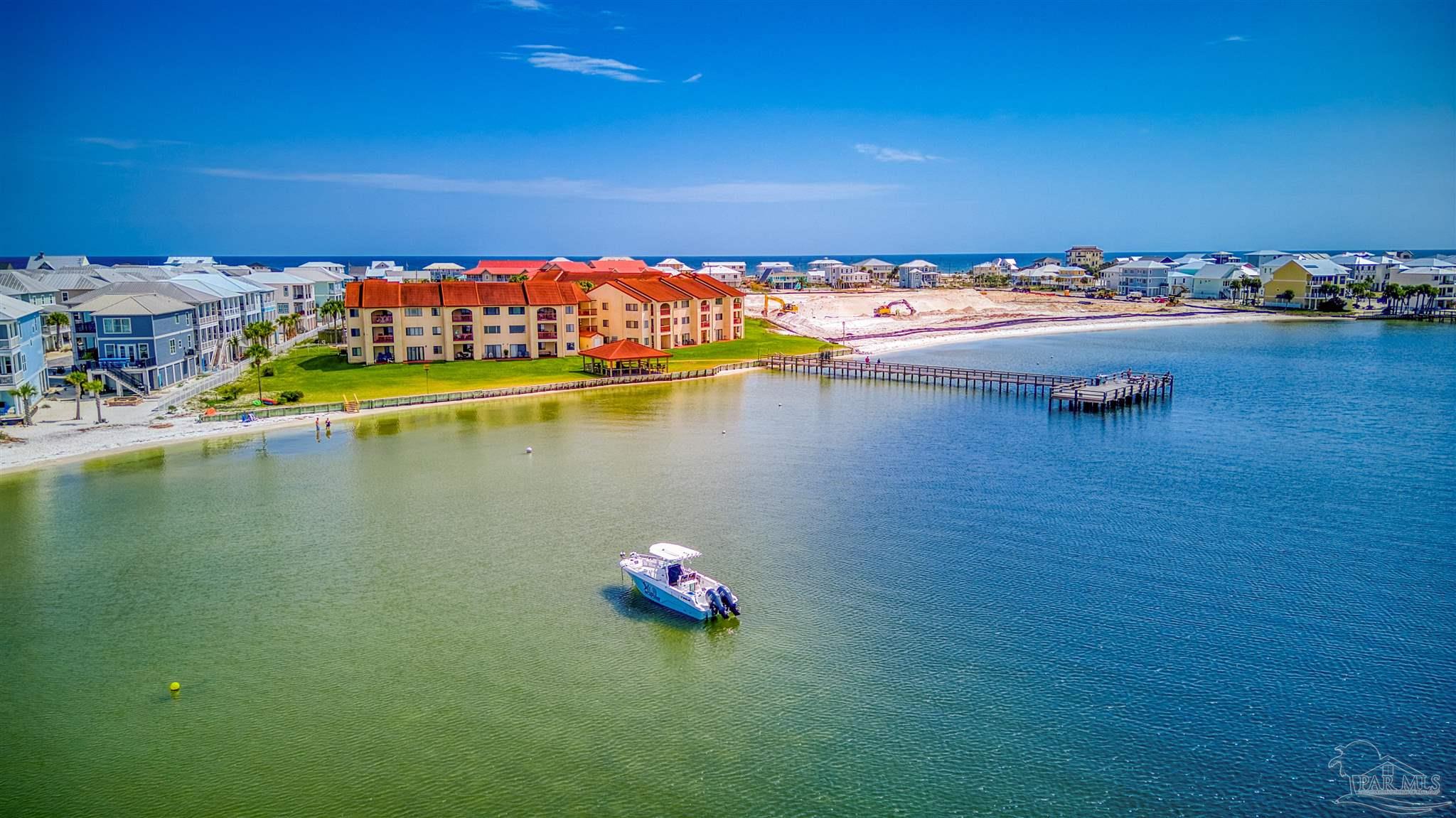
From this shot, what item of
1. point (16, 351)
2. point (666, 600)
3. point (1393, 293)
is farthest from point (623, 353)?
point (1393, 293)

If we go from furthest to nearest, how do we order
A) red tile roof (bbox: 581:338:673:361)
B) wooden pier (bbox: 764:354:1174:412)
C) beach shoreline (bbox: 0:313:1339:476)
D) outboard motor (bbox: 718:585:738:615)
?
red tile roof (bbox: 581:338:673:361), wooden pier (bbox: 764:354:1174:412), beach shoreline (bbox: 0:313:1339:476), outboard motor (bbox: 718:585:738:615)

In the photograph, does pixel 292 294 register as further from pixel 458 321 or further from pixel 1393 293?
pixel 1393 293

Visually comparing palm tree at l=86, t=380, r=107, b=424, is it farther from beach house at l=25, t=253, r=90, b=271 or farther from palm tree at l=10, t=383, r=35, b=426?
beach house at l=25, t=253, r=90, b=271

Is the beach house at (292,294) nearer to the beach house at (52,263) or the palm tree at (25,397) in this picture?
the beach house at (52,263)

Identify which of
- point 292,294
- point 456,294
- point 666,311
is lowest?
point 666,311

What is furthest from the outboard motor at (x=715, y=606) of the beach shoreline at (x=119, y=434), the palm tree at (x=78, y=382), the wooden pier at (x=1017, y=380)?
the palm tree at (x=78, y=382)

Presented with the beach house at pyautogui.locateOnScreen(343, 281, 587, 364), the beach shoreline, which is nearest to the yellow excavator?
the beach house at pyautogui.locateOnScreen(343, 281, 587, 364)
